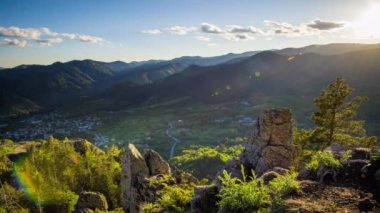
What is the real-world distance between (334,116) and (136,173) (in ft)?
99.6

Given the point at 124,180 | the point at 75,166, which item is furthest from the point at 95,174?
the point at 124,180

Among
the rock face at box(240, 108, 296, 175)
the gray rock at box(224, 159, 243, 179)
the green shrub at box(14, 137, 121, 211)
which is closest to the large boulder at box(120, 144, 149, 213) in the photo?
the gray rock at box(224, 159, 243, 179)

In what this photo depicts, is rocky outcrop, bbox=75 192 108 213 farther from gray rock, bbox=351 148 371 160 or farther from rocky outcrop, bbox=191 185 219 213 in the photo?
gray rock, bbox=351 148 371 160

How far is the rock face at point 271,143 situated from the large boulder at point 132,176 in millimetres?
13653

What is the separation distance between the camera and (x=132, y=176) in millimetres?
39188

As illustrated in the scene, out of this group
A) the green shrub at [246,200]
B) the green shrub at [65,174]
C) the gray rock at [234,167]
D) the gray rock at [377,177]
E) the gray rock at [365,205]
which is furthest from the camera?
the green shrub at [65,174]

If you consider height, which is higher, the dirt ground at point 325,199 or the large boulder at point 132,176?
the dirt ground at point 325,199

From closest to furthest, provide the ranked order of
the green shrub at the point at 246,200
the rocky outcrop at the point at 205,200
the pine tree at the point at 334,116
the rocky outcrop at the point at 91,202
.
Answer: the green shrub at the point at 246,200 → the rocky outcrop at the point at 205,200 → the pine tree at the point at 334,116 → the rocky outcrop at the point at 91,202

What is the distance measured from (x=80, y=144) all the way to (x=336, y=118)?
74.0 metres

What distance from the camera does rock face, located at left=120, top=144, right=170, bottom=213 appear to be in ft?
120

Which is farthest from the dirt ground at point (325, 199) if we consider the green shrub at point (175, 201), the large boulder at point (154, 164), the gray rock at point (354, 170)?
the large boulder at point (154, 164)

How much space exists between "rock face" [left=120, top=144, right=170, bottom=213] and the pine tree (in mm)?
24240

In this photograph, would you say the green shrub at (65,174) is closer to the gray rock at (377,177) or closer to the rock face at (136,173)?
the rock face at (136,173)

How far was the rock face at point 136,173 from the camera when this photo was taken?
3653 centimetres
